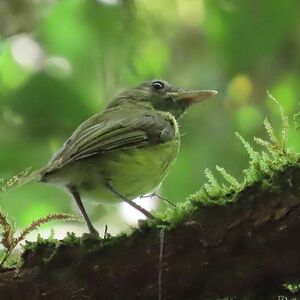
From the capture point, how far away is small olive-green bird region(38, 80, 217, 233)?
320 cm

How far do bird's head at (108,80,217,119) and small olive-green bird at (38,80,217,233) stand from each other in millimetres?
526

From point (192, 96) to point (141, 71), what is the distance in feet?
3.22

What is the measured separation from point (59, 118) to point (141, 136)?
102 cm

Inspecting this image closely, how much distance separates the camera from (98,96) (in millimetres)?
4824

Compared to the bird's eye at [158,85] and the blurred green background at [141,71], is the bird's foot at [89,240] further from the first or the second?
the bird's eye at [158,85]

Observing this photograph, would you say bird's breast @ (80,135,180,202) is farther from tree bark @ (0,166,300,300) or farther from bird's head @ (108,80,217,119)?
bird's head @ (108,80,217,119)

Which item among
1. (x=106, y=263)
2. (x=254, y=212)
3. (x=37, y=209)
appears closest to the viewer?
(x=254, y=212)

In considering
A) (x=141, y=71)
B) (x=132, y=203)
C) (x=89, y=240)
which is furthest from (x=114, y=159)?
(x=141, y=71)

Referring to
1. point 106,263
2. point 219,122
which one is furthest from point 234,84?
point 106,263

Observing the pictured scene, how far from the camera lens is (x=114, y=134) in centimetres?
336

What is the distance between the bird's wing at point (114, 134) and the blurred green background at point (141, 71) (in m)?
0.64

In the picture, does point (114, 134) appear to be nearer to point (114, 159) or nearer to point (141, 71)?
point (114, 159)

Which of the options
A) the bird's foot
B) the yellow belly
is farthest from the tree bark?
the yellow belly

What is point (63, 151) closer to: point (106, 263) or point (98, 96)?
point (106, 263)
